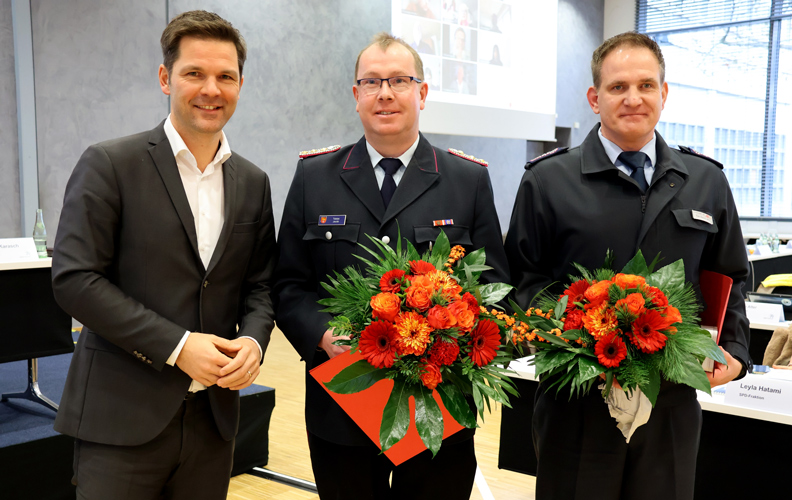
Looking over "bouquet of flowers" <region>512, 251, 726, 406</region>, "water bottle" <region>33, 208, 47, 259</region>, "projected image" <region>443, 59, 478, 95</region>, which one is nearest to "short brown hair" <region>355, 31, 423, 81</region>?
"bouquet of flowers" <region>512, 251, 726, 406</region>

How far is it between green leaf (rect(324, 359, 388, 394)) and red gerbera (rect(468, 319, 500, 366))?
0.62 feet

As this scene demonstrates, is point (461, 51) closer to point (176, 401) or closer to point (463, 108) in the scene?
point (463, 108)

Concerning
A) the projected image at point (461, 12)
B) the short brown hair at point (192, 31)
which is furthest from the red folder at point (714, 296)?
the projected image at point (461, 12)

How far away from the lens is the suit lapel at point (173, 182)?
63.3 inches

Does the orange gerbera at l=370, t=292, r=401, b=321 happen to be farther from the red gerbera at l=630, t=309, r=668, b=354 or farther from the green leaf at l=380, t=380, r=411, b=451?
the red gerbera at l=630, t=309, r=668, b=354

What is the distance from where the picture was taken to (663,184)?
179cm

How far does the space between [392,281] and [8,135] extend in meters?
5.22

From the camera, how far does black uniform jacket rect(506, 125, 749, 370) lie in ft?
5.77

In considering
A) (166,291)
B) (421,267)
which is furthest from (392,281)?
(166,291)

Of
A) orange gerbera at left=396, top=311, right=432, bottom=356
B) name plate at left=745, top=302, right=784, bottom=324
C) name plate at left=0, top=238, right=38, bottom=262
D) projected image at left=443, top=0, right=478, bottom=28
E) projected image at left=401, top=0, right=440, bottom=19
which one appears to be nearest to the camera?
orange gerbera at left=396, top=311, right=432, bottom=356

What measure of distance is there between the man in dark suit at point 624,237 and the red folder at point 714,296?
0.03 metres

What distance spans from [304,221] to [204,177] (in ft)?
1.01

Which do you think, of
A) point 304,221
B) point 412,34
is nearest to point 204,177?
point 304,221

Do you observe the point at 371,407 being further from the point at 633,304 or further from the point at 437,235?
the point at 633,304
